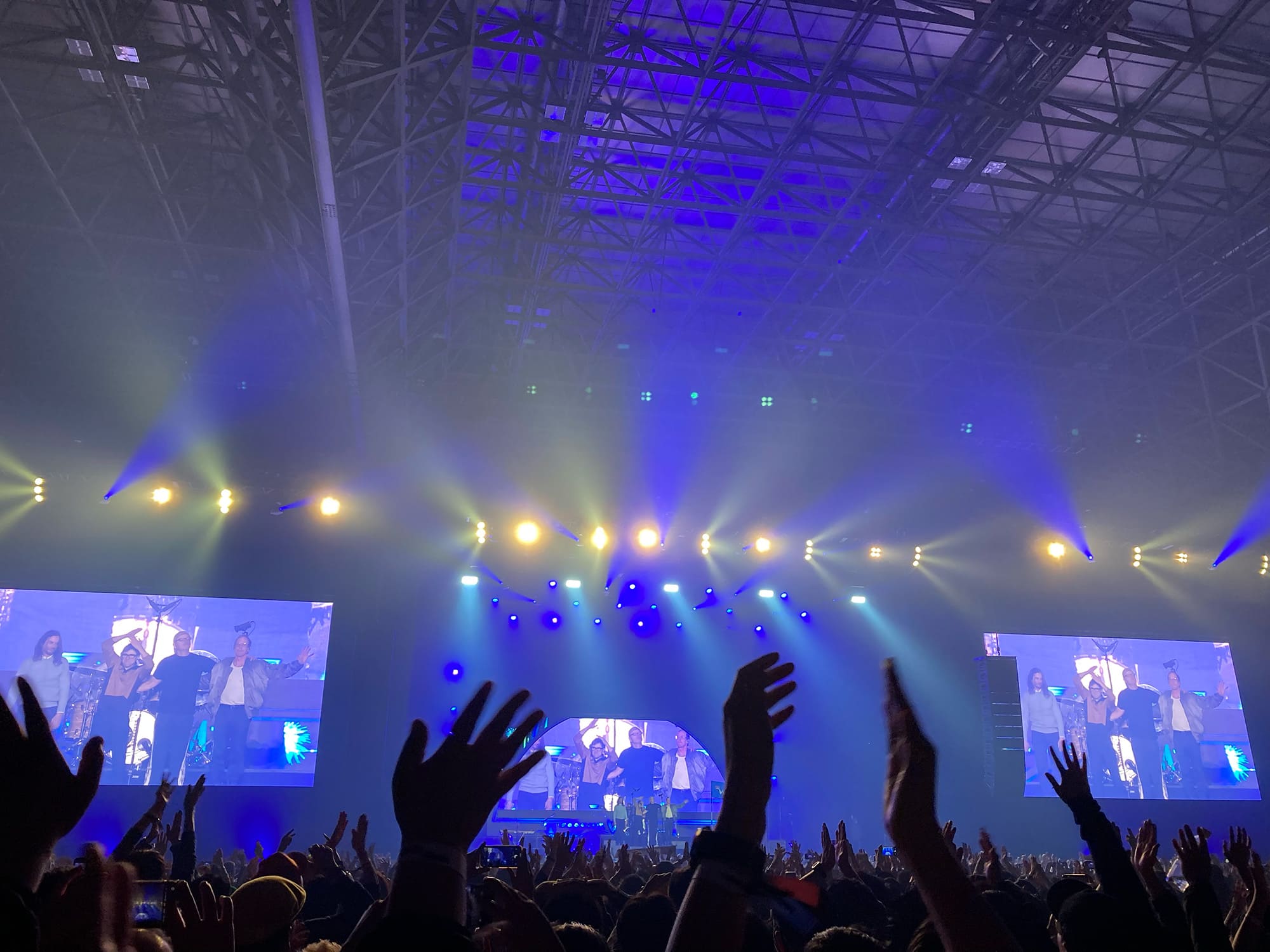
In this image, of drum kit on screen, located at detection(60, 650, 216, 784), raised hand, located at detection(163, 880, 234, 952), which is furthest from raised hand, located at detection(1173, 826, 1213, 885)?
drum kit on screen, located at detection(60, 650, 216, 784)

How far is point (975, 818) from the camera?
1744 centimetres

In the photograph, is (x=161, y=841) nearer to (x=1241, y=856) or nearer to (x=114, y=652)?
(x=1241, y=856)

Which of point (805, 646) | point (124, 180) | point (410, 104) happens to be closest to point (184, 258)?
point (124, 180)

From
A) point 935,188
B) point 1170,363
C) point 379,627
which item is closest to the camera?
point 935,188

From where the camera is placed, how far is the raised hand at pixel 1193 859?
298 centimetres

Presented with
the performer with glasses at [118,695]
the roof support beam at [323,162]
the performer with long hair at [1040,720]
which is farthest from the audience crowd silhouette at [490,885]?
the performer with long hair at [1040,720]

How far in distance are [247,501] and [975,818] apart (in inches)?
610

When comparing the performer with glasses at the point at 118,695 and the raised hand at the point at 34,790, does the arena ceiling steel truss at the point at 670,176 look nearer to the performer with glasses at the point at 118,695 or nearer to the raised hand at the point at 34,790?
the performer with glasses at the point at 118,695

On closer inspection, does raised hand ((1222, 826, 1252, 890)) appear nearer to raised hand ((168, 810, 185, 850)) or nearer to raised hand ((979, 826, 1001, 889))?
raised hand ((979, 826, 1001, 889))

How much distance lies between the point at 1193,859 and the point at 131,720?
48.4 feet

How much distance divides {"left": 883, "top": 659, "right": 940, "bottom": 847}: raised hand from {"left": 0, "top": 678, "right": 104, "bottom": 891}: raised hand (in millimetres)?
1471

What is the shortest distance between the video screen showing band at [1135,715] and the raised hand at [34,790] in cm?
1824

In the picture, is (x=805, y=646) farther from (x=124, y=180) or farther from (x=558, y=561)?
(x=124, y=180)

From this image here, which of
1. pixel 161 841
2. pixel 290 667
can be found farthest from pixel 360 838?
pixel 290 667
